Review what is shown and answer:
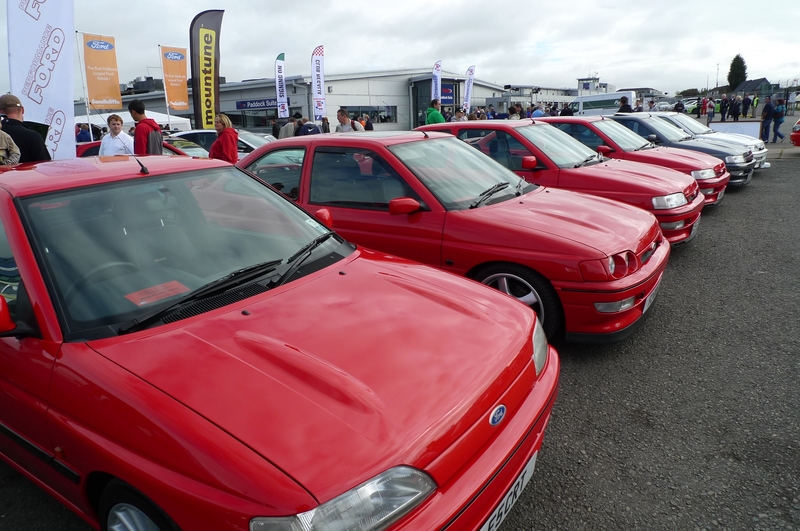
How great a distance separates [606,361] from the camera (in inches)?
140

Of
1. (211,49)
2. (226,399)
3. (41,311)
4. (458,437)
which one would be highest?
(211,49)

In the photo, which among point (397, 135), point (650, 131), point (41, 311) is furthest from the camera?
point (650, 131)

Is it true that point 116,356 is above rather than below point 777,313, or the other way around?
above

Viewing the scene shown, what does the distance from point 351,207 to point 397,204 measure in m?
0.65

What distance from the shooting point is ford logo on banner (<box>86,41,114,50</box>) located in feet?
42.9

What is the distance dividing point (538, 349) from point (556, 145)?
15.2 feet

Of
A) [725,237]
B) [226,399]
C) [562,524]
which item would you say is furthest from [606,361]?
[725,237]

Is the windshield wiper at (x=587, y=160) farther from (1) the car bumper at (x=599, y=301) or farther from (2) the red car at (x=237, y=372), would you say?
(2) the red car at (x=237, y=372)

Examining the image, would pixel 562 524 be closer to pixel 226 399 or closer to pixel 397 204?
pixel 226 399

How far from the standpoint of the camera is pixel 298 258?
8.24 ft

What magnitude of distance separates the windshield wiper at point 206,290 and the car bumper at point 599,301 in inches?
76.9

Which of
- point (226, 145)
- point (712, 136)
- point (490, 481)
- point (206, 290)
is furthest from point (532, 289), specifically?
point (712, 136)

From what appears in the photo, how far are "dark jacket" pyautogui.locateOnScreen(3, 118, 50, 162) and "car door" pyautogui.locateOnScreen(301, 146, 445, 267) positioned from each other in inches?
135

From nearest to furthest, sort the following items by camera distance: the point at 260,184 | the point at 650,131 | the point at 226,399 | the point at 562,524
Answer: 1. the point at 226,399
2. the point at 562,524
3. the point at 260,184
4. the point at 650,131
